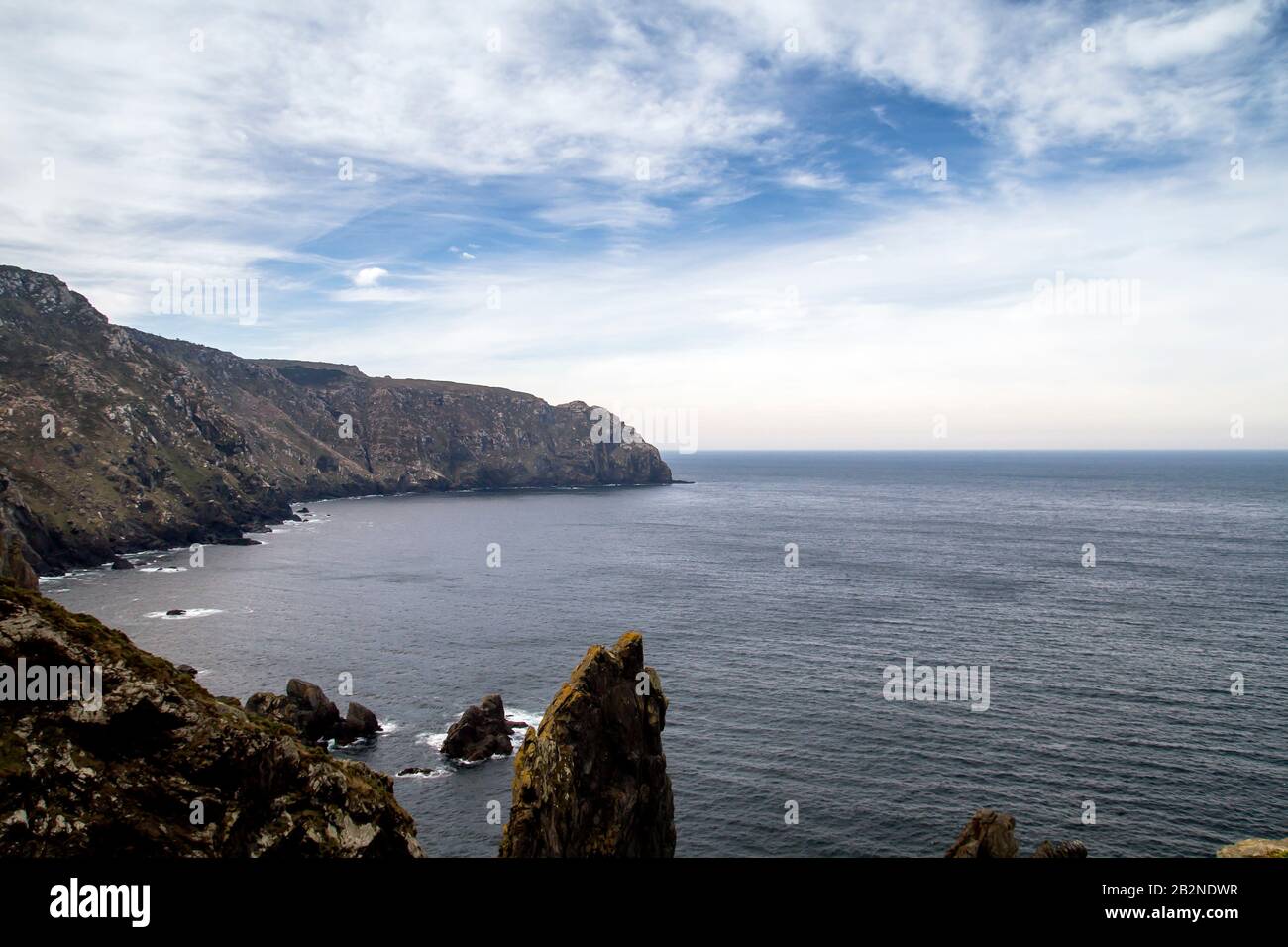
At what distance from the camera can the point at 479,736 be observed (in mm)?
70875

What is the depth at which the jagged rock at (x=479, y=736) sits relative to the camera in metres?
69.6

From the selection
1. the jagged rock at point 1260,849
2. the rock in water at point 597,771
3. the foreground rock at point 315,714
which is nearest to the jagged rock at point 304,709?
the foreground rock at point 315,714

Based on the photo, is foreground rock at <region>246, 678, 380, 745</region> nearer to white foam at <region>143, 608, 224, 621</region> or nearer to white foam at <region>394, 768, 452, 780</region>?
white foam at <region>394, 768, 452, 780</region>

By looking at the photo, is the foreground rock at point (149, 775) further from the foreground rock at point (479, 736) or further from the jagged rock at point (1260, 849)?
the foreground rock at point (479, 736)

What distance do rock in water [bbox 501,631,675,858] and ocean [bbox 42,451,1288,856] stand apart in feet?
33.5

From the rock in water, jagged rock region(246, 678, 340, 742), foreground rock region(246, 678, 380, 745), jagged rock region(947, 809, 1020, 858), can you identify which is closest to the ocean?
foreground rock region(246, 678, 380, 745)

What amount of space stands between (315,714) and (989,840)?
57.9 metres

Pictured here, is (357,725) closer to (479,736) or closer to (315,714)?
(315,714)

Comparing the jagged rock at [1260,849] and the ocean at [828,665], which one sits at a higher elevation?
the jagged rock at [1260,849]

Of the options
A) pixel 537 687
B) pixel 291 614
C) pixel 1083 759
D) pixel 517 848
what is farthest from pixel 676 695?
pixel 291 614

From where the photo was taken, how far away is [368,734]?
7388cm

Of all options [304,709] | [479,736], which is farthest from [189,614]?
[479,736]

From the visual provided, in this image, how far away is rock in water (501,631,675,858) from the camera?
40.2 meters
